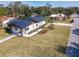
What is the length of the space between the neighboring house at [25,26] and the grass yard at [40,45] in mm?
100

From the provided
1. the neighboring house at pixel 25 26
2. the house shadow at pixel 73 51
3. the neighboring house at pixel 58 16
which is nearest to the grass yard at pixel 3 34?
the neighboring house at pixel 25 26

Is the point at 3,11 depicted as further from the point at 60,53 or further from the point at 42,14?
the point at 60,53

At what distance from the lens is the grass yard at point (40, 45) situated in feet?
8.91

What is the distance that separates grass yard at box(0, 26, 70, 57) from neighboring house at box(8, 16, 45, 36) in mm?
100

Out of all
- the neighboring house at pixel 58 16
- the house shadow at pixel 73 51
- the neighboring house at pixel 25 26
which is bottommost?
the house shadow at pixel 73 51

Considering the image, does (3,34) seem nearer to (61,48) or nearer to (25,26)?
(25,26)

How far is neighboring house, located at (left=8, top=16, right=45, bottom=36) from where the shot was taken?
2.78 metres

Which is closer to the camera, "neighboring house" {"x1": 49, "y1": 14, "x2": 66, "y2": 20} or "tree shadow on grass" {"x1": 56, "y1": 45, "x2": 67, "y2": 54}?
"tree shadow on grass" {"x1": 56, "y1": 45, "x2": 67, "y2": 54}

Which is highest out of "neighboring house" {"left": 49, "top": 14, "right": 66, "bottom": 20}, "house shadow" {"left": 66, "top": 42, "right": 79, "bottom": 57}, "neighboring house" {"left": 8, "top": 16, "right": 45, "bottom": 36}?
"neighboring house" {"left": 49, "top": 14, "right": 66, "bottom": 20}

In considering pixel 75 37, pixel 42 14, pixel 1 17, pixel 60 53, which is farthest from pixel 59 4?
pixel 1 17

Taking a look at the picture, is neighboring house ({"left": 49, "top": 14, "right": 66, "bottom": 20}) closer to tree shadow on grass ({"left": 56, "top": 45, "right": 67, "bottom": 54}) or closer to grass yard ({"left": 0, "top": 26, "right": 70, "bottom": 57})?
grass yard ({"left": 0, "top": 26, "right": 70, "bottom": 57})

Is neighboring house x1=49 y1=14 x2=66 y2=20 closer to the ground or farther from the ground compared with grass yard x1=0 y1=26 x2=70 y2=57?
farther from the ground

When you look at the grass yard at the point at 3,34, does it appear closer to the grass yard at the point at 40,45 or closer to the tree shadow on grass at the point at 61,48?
the grass yard at the point at 40,45

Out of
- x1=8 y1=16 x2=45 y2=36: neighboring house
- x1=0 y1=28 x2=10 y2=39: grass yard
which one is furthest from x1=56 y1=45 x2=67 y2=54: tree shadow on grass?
x1=0 y1=28 x2=10 y2=39: grass yard
